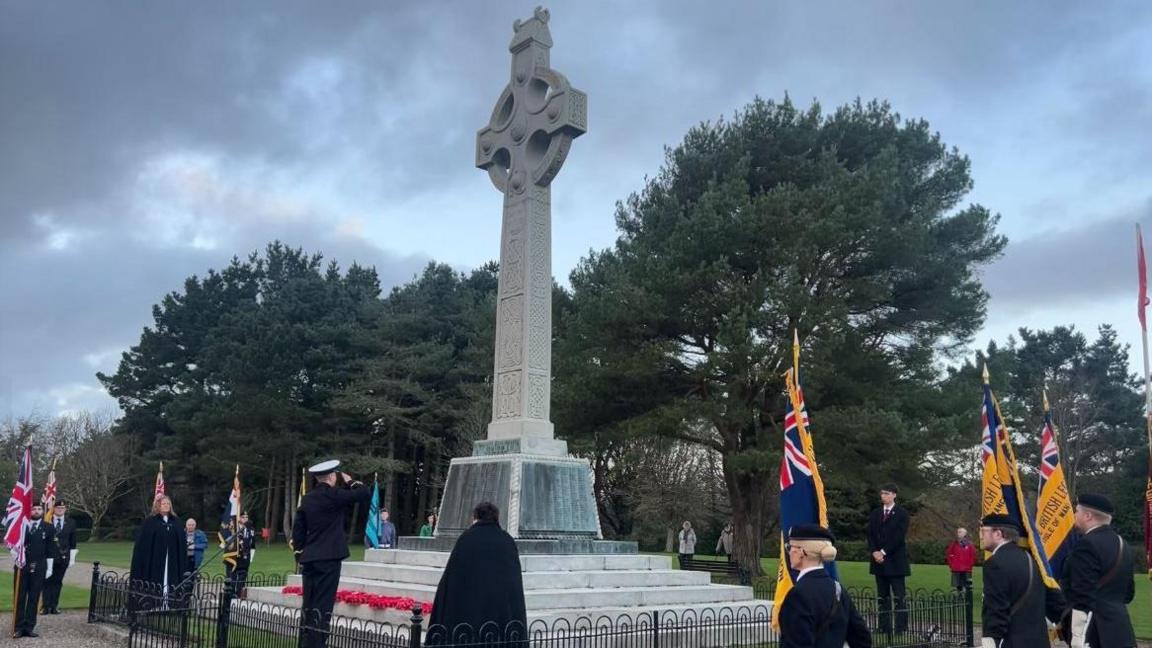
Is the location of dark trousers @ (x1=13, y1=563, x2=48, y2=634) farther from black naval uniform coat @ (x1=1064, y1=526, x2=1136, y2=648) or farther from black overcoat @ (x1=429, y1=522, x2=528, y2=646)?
black naval uniform coat @ (x1=1064, y1=526, x2=1136, y2=648)

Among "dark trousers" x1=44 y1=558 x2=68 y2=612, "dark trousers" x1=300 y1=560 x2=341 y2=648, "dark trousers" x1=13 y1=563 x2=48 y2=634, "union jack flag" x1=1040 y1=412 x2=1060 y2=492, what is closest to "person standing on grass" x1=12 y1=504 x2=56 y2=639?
"dark trousers" x1=13 y1=563 x2=48 y2=634

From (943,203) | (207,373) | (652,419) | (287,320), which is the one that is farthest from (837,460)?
(207,373)

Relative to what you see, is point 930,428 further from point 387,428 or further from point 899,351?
point 387,428

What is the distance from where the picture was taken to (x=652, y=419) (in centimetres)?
2319

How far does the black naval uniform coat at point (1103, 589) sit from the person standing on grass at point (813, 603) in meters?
3.06

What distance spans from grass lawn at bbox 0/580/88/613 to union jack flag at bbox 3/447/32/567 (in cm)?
387

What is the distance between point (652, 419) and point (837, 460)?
4.55 m

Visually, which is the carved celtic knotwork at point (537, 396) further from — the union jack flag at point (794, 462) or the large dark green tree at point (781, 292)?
the large dark green tree at point (781, 292)

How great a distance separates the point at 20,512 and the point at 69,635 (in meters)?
1.71

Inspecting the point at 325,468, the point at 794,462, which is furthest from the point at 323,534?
the point at 794,462

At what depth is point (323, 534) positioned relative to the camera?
8.45m

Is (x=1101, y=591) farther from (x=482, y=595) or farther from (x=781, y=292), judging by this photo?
(x=781, y=292)

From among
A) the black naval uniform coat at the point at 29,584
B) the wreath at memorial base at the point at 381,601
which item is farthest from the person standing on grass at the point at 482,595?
the black naval uniform coat at the point at 29,584

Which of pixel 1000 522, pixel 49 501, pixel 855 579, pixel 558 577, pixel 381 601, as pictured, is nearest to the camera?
pixel 1000 522
